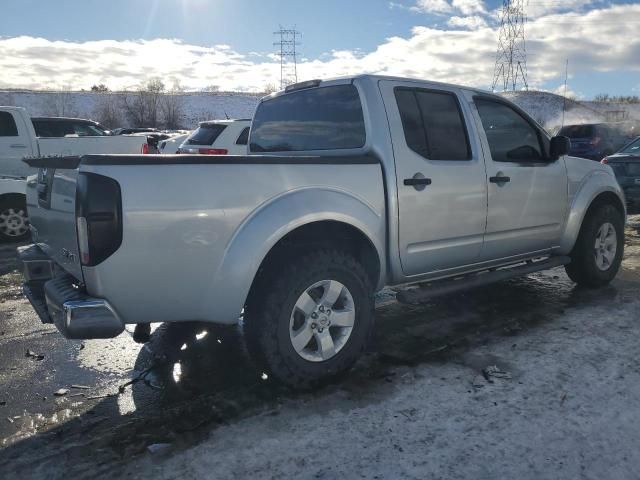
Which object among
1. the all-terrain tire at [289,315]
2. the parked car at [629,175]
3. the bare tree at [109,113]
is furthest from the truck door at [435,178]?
the bare tree at [109,113]

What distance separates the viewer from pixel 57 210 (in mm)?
3096

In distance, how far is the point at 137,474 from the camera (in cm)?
245

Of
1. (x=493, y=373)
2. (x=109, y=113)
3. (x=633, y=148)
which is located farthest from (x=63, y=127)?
(x=109, y=113)

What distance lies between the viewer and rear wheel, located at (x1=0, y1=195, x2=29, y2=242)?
8.02 meters

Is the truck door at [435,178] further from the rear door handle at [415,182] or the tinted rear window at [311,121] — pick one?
the tinted rear window at [311,121]

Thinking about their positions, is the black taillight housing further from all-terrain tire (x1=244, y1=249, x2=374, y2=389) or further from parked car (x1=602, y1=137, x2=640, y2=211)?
parked car (x1=602, y1=137, x2=640, y2=211)

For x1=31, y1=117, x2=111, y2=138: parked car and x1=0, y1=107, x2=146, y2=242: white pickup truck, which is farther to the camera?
x1=31, y1=117, x2=111, y2=138: parked car

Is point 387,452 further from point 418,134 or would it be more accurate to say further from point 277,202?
point 418,134

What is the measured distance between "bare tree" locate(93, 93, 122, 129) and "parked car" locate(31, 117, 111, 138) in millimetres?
54435

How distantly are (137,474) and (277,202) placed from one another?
1.54 metres

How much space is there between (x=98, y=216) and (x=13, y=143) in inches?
328

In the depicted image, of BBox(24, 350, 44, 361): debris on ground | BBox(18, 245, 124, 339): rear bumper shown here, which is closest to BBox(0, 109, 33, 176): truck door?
BBox(24, 350, 44, 361): debris on ground

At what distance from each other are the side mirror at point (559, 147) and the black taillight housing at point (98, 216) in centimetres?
379

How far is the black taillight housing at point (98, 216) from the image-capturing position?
8.52ft
